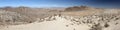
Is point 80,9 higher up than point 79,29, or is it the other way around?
point 79,29

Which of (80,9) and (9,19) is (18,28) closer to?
(9,19)

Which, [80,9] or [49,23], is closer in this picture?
[49,23]

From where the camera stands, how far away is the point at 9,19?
45.7 m

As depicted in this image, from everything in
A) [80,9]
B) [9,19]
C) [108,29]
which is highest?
[108,29]

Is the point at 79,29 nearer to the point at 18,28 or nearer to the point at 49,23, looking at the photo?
the point at 49,23

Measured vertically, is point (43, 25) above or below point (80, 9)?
above

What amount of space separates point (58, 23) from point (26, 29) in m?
3.69

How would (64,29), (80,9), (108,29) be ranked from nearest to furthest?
(108,29), (64,29), (80,9)

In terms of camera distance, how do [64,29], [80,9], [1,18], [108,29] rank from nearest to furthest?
[108,29] → [64,29] → [1,18] → [80,9]

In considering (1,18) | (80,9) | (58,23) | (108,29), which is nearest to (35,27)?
(58,23)

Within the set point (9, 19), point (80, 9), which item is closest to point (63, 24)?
point (9, 19)

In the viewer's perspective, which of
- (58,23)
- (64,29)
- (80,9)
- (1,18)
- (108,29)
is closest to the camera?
(108,29)

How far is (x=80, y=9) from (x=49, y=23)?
87.8 metres

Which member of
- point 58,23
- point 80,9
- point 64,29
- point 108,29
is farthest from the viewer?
point 80,9
